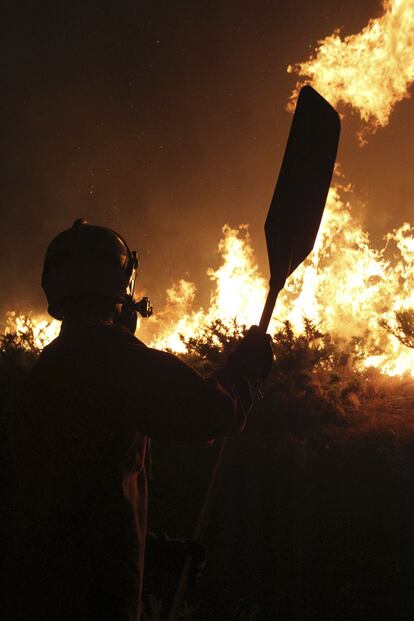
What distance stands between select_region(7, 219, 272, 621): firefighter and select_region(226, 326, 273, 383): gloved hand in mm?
61

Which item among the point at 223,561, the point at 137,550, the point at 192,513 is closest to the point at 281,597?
the point at 223,561

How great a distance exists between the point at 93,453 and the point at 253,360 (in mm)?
793

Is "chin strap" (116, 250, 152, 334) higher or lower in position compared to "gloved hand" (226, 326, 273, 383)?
higher

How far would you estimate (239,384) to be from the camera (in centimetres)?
169

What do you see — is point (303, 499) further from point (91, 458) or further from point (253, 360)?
point (91, 458)

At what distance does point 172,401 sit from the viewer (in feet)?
4.87

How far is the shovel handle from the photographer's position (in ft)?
5.96

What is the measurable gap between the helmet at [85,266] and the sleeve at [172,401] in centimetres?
62

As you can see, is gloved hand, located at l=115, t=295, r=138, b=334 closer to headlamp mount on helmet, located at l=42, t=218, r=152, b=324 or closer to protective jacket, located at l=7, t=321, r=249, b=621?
headlamp mount on helmet, located at l=42, t=218, r=152, b=324

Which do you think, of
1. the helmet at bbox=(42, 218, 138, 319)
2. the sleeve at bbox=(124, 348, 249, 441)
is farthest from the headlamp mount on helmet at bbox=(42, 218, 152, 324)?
the sleeve at bbox=(124, 348, 249, 441)

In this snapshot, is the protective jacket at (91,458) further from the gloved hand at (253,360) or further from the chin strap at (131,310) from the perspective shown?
the chin strap at (131,310)

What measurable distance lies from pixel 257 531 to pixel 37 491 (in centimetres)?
631

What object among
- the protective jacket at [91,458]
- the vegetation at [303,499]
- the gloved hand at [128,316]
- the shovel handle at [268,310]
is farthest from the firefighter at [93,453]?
the vegetation at [303,499]

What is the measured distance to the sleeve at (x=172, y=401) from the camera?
1.49 meters
